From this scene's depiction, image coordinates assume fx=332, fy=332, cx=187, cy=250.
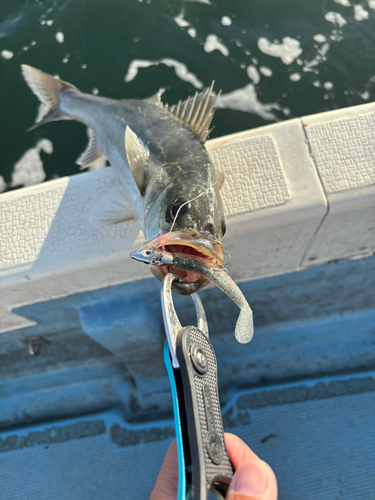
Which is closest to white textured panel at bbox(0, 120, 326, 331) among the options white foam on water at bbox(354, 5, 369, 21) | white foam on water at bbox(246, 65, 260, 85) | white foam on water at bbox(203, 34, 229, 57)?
white foam on water at bbox(246, 65, 260, 85)

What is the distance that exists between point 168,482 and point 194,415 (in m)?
0.40

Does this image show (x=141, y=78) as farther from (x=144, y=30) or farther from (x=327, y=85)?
(x=327, y=85)

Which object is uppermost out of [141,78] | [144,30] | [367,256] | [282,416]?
[144,30]

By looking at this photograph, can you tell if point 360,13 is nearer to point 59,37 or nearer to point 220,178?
point 59,37

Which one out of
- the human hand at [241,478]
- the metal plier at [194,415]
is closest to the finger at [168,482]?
the human hand at [241,478]

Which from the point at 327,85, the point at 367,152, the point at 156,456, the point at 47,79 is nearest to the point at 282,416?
the point at 156,456

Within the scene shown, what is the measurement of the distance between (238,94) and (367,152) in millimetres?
2814

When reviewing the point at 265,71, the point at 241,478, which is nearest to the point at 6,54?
the point at 265,71

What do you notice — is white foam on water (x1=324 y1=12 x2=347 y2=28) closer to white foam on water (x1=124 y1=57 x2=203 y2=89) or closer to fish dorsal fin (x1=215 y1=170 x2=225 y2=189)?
white foam on water (x1=124 y1=57 x2=203 y2=89)

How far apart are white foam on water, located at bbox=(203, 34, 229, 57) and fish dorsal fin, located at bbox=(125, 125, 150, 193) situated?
330cm

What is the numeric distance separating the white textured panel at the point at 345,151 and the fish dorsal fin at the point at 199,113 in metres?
0.75

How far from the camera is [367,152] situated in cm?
234

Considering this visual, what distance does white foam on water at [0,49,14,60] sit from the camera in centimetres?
480

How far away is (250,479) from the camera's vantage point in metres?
1.26
